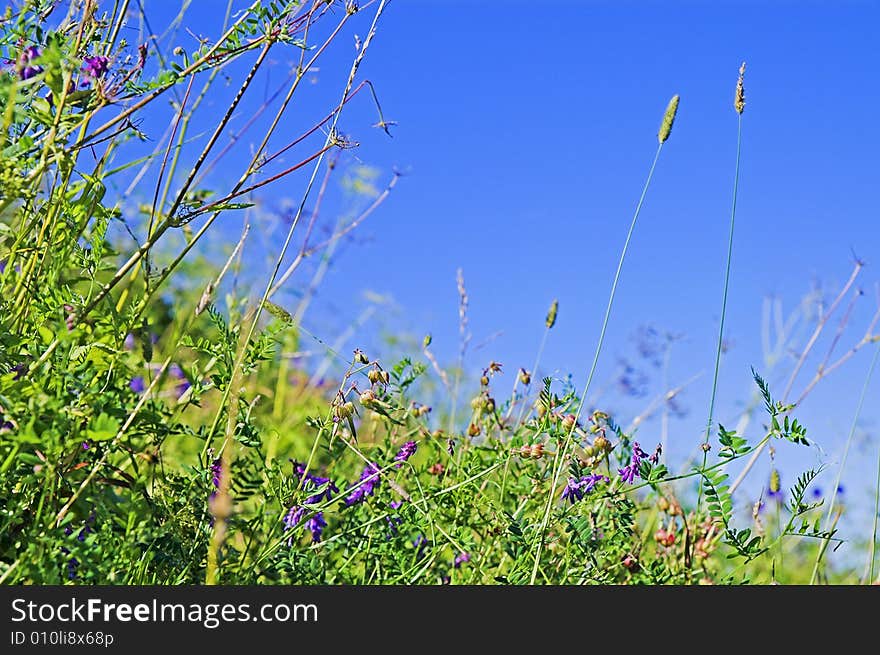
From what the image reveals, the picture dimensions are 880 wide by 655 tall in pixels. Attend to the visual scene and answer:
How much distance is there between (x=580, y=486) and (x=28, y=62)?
94 centimetres

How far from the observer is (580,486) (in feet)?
4.91

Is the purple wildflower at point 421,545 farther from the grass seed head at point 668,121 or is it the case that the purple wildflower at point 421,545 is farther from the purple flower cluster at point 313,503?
the grass seed head at point 668,121

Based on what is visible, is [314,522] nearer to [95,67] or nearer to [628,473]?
[628,473]

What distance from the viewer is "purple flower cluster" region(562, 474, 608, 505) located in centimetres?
149

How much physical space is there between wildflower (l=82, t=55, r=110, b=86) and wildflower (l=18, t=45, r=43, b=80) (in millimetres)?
57

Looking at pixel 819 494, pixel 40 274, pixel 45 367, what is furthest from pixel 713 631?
pixel 819 494

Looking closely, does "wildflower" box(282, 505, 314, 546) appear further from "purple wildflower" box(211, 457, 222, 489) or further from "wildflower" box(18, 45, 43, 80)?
"wildflower" box(18, 45, 43, 80)

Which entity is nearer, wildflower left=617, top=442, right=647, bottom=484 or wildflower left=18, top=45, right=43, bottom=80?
wildflower left=18, top=45, right=43, bottom=80

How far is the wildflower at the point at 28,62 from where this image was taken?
1091 mm

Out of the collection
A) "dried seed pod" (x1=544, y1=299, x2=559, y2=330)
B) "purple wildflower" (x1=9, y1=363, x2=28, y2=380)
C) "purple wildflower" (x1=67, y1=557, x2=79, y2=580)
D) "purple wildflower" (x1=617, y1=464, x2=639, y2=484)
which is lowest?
"purple wildflower" (x1=67, y1=557, x2=79, y2=580)

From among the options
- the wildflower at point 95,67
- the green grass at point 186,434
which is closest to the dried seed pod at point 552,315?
the green grass at point 186,434

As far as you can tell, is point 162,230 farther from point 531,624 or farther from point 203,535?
point 531,624

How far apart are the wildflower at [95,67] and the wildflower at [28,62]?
0.06 meters

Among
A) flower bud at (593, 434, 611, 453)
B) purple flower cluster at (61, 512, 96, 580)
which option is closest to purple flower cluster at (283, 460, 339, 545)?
purple flower cluster at (61, 512, 96, 580)
